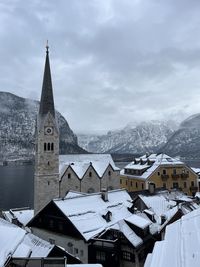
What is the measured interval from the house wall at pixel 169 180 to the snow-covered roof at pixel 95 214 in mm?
28595

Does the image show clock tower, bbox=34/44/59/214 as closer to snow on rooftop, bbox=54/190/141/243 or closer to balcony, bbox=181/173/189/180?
snow on rooftop, bbox=54/190/141/243

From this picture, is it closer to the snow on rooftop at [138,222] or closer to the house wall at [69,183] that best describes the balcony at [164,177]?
the house wall at [69,183]

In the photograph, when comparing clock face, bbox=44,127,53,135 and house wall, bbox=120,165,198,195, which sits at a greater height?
clock face, bbox=44,127,53,135

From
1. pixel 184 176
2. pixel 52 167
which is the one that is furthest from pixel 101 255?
pixel 184 176

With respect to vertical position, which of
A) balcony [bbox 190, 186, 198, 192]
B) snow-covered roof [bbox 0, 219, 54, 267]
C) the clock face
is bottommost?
snow-covered roof [bbox 0, 219, 54, 267]

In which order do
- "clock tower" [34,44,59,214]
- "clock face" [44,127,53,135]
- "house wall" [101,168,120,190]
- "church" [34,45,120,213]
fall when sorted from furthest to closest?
"house wall" [101,168,120,190]
"clock face" [44,127,53,135]
"church" [34,45,120,213]
"clock tower" [34,44,59,214]

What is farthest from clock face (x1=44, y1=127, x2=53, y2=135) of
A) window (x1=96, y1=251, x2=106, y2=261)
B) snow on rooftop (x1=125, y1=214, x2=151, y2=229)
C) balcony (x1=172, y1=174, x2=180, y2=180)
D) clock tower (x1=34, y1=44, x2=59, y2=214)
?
window (x1=96, y1=251, x2=106, y2=261)

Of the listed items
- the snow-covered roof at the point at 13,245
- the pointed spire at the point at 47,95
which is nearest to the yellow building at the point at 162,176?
the pointed spire at the point at 47,95

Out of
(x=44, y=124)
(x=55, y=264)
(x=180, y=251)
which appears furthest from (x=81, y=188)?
(x=180, y=251)

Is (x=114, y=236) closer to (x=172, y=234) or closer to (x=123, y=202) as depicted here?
(x=123, y=202)

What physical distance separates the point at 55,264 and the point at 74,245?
1972cm

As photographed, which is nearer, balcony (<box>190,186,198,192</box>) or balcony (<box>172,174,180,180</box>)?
balcony (<box>172,174,180,180</box>)

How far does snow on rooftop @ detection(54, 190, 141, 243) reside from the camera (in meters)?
40.6

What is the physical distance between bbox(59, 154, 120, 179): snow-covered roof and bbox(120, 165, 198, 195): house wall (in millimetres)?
8747
